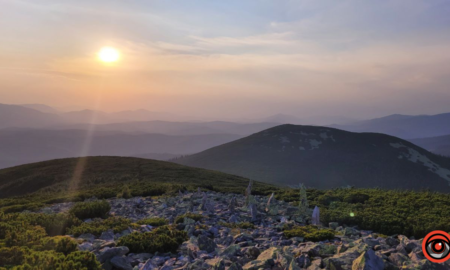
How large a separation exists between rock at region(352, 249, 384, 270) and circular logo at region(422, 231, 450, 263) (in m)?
1.30

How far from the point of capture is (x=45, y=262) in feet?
22.4

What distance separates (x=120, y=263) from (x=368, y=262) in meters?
6.49

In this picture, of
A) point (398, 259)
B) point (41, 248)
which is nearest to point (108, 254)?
point (41, 248)

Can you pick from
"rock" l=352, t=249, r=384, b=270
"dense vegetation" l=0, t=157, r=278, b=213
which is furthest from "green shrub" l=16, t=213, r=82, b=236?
"dense vegetation" l=0, t=157, r=278, b=213

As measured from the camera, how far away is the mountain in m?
126

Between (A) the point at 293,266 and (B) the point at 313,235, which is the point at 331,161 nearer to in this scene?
(B) the point at 313,235

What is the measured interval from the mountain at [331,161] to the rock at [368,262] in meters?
117

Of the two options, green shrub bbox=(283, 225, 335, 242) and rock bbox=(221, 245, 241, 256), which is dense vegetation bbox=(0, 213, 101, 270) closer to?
rock bbox=(221, 245, 241, 256)

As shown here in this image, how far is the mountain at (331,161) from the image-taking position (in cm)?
12631

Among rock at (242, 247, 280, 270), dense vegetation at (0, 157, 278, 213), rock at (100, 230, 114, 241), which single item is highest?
rock at (242, 247, 280, 270)

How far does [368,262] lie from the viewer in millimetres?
6480

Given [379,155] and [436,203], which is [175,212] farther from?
[379,155]

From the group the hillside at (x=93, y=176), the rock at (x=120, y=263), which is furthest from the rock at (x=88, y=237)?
the hillside at (x=93, y=176)

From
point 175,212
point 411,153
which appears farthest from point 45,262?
point 411,153
